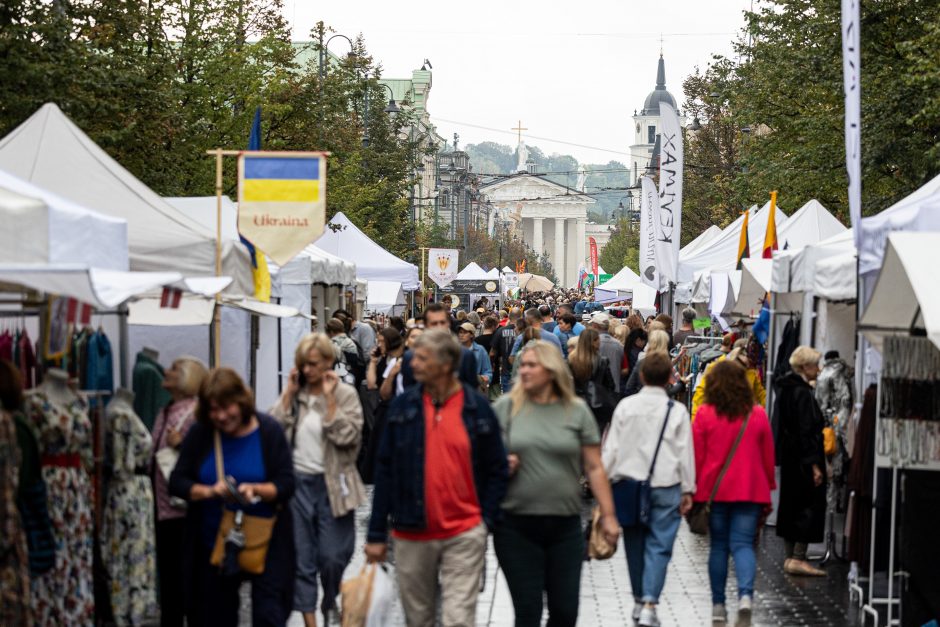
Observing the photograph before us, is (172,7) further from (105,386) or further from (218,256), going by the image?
(105,386)

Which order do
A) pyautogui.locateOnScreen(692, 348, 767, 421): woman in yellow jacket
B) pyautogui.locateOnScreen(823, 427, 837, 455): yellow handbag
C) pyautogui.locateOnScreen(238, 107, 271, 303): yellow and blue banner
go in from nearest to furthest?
pyautogui.locateOnScreen(823, 427, 837, 455): yellow handbag < pyautogui.locateOnScreen(238, 107, 271, 303): yellow and blue banner < pyautogui.locateOnScreen(692, 348, 767, 421): woman in yellow jacket

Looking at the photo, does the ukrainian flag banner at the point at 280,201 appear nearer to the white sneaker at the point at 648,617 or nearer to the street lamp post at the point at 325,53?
the white sneaker at the point at 648,617

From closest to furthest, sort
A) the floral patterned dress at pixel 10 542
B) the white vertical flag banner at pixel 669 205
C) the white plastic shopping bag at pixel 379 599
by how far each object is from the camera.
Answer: the floral patterned dress at pixel 10 542, the white plastic shopping bag at pixel 379 599, the white vertical flag banner at pixel 669 205

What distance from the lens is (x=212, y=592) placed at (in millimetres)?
7008

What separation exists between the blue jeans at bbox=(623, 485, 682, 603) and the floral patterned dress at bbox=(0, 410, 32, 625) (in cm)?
386

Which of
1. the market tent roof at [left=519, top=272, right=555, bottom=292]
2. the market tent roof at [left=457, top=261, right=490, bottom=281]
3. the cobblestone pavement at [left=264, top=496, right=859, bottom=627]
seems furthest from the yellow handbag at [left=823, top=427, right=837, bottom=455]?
the market tent roof at [left=519, top=272, right=555, bottom=292]

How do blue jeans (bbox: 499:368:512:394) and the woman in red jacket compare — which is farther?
blue jeans (bbox: 499:368:512:394)

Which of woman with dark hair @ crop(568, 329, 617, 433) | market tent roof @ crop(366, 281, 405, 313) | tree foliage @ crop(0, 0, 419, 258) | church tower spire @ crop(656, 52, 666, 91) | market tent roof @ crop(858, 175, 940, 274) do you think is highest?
church tower spire @ crop(656, 52, 666, 91)

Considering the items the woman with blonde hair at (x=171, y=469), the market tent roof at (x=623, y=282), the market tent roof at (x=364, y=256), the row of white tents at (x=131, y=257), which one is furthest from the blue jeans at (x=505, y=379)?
the market tent roof at (x=623, y=282)

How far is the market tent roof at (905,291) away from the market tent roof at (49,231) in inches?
165

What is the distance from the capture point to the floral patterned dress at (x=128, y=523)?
8281 millimetres

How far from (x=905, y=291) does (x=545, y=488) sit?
2952 millimetres

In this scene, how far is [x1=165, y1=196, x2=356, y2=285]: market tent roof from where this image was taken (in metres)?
15.8

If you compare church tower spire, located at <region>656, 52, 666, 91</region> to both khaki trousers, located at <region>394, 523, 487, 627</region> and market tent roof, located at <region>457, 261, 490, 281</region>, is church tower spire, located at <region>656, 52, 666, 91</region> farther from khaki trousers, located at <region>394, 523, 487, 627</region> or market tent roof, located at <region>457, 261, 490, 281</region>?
khaki trousers, located at <region>394, 523, 487, 627</region>
